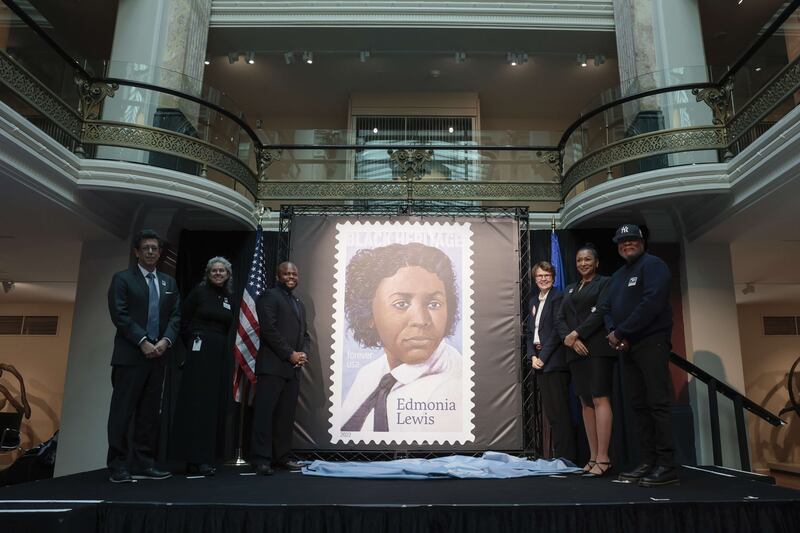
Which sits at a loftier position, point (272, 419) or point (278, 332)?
point (278, 332)

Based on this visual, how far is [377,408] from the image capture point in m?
5.20

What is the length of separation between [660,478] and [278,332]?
2833mm

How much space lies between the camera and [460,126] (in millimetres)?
10531

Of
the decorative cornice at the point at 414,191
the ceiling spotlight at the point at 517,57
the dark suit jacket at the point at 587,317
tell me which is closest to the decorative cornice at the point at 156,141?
the decorative cornice at the point at 414,191

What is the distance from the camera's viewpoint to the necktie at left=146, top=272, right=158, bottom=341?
3877 mm

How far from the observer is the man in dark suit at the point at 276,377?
4184 millimetres

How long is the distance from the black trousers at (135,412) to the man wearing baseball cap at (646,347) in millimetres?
3119

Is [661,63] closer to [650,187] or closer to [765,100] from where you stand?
[650,187]

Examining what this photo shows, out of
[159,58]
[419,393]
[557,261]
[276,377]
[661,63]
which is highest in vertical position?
[159,58]

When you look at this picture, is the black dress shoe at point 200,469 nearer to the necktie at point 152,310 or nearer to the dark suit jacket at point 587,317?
the necktie at point 152,310

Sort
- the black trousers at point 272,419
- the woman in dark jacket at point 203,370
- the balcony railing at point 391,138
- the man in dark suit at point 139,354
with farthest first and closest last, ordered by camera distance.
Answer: the balcony railing at point 391,138 → the black trousers at point 272,419 → the woman in dark jacket at point 203,370 → the man in dark suit at point 139,354

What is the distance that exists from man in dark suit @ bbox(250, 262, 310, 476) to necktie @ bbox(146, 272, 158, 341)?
0.78 meters

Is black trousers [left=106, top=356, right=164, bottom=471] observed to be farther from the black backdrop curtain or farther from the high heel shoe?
the high heel shoe

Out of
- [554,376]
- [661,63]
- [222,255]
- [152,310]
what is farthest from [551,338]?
[661,63]
